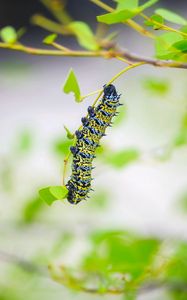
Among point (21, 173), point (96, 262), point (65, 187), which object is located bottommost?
point (65, 187)

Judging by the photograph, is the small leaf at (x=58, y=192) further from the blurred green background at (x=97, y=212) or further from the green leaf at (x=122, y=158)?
the green leaf at (x=122, y=158)

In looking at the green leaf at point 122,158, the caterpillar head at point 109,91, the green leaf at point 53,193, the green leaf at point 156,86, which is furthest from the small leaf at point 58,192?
the green leaf at point 156,86

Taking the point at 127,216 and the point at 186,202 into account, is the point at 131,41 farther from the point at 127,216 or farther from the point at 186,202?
the point at 186,202

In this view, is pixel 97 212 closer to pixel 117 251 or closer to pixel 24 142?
pixel 24 142

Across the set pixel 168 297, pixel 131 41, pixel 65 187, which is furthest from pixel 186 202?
pixel 131 41

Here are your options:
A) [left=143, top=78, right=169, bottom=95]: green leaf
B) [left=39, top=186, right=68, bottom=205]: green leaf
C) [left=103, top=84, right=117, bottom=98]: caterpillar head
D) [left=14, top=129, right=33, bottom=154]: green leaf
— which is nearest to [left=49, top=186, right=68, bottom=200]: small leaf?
[left=39, top=186, right=68, bottom=205]: green leaf

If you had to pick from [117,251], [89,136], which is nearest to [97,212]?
[117,251]
